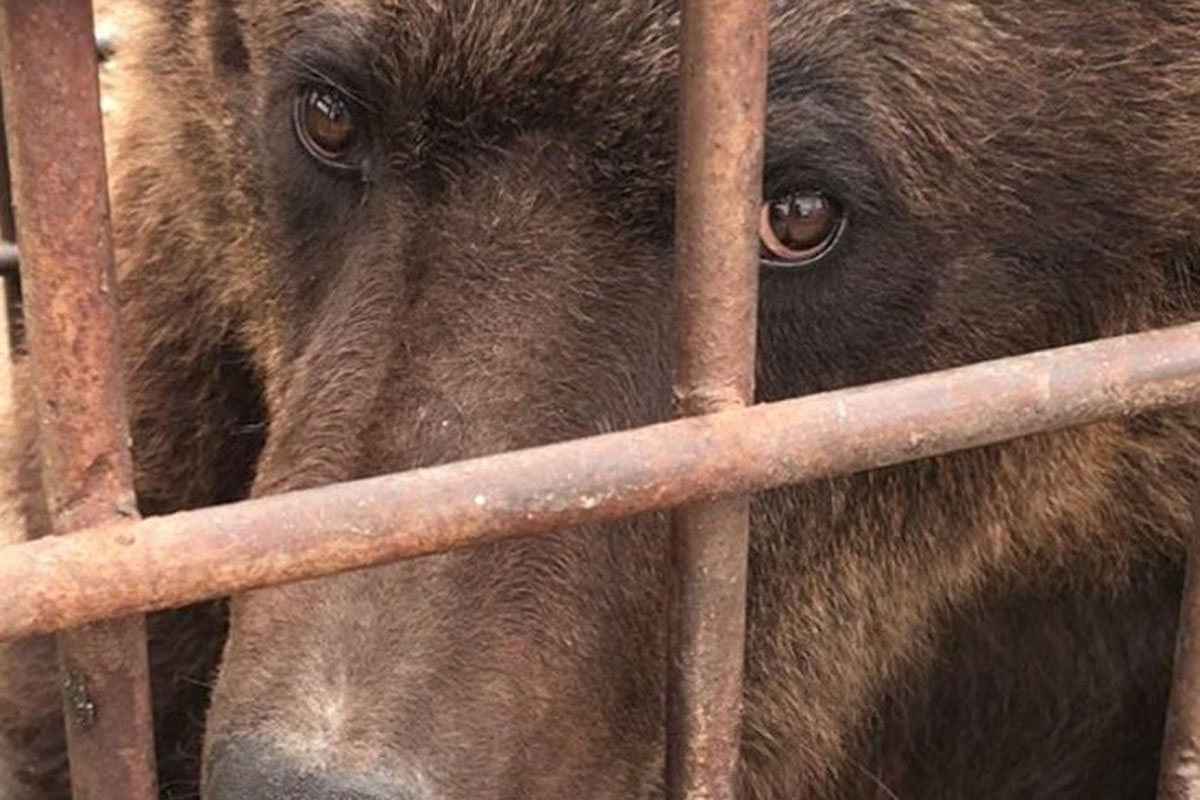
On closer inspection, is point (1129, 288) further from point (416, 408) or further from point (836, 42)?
point (416, 408)

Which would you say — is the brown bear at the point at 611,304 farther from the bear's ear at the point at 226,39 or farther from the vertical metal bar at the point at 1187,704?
the vertical metal bar at the point at 1187,704

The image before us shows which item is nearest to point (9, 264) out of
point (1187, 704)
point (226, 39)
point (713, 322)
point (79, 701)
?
point (226, 39)

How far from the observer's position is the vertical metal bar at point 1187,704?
2107mm

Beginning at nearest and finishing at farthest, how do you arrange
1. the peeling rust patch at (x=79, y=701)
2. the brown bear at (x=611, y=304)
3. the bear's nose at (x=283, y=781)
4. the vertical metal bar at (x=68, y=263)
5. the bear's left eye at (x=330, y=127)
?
the vertical metal bar at (x=68, y=263), the peeling rust patch at (x=79, y=701), the bear's nose at (x=283, y=781), the brown bear at (x=611, y=304), the bear's left eye at (x=330, y=127)

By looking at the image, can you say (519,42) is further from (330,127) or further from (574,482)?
(574,482)

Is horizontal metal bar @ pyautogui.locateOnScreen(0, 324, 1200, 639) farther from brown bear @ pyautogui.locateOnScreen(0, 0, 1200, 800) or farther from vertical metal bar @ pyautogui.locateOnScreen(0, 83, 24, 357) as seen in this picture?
vertical metal bar @ pyautogui.locateOnScreen(0, 83, 24, 357)

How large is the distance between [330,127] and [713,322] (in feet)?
2.75

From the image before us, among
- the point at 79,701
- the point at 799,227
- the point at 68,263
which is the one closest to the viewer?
the point at 68,263

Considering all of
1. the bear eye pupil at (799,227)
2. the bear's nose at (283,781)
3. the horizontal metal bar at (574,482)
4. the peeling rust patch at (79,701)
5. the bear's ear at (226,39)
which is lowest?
the bear's nose at (283,781)

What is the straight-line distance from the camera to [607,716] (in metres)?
2.28

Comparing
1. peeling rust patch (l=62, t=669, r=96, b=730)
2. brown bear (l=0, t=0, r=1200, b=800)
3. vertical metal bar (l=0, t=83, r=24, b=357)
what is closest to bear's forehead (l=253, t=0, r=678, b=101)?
brown bear (l=0, t=0, r=1200, b=800)

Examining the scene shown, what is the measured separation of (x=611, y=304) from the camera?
2229 millimetres

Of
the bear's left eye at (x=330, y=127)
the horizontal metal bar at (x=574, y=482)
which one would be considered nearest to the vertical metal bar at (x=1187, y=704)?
the horizontal metal bar at (x=574, y=482)

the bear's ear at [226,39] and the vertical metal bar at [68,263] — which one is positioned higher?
the bear's ear at [226,39]
